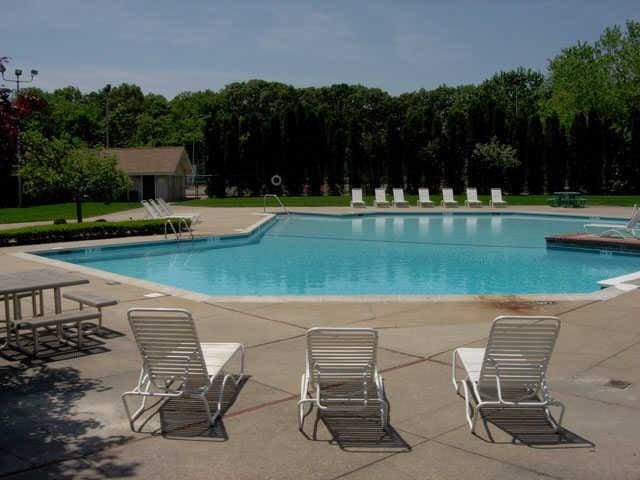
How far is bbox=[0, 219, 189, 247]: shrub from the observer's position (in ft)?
63.3

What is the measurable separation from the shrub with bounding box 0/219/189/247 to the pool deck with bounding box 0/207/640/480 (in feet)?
38.1

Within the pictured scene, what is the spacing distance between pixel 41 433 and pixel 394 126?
3976 cm

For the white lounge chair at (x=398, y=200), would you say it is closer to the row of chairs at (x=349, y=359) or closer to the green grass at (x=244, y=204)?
the green grass at (x=244, y=204)

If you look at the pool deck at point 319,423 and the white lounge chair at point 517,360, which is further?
the white lounge chair at point 517,360

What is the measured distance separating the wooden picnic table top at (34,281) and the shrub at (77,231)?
11315 mm

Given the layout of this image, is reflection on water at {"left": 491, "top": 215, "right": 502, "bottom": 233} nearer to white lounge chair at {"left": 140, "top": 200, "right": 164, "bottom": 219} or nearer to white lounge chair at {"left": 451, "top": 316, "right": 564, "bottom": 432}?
white lounge chair at {"left": 140, "top": 200, "right": 164, "bottom": 219}

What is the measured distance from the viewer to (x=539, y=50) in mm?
51938

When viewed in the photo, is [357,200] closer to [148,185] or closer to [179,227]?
[179,227]

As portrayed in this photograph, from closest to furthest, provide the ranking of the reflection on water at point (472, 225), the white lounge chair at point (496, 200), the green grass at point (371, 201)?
the reflection on water at point (472, 225)
the white lounge chair at point (496, 200)
the green grass at point (371, 201)

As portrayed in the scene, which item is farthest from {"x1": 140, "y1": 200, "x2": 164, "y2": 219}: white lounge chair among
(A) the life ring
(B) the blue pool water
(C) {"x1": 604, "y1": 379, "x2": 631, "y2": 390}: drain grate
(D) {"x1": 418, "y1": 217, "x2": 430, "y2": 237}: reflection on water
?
(C) {"x1": 604, "y1": 379, "x2": 631, "y2": 390}: drain grate

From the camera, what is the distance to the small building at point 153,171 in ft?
139

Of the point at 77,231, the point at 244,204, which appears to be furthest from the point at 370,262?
the point at 244,204

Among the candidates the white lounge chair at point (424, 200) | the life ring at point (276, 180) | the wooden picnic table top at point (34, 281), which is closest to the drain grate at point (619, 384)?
the wooden picnic table top at point (34, 281)

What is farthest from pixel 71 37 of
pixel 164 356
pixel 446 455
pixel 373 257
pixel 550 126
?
pixel 550 126
